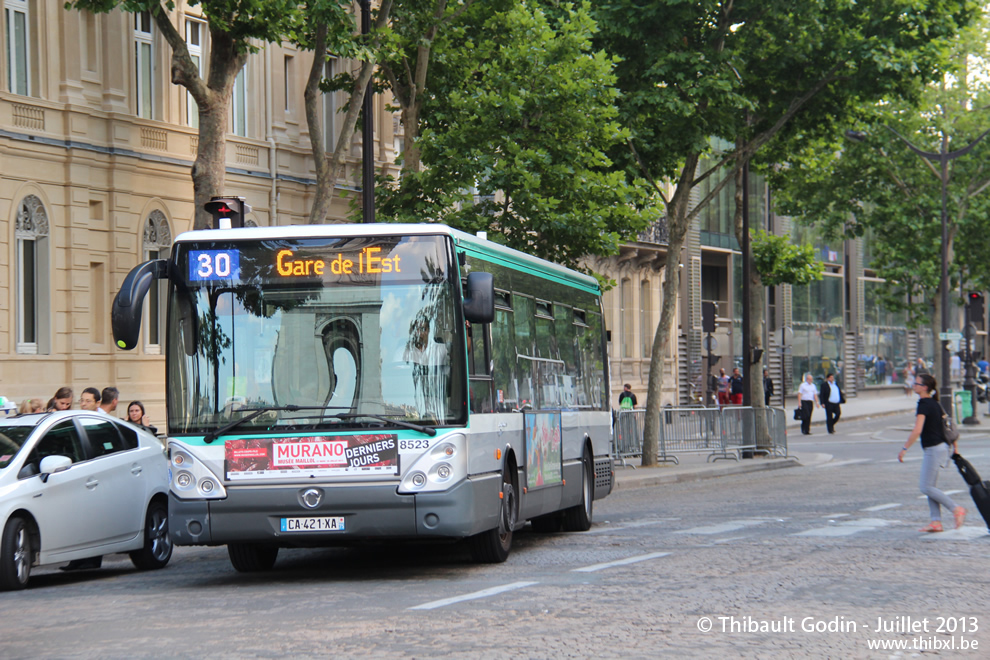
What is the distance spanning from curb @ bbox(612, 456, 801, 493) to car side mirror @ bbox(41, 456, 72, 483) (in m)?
11.1

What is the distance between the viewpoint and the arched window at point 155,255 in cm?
2628

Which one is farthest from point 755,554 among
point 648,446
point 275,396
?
point 648,446

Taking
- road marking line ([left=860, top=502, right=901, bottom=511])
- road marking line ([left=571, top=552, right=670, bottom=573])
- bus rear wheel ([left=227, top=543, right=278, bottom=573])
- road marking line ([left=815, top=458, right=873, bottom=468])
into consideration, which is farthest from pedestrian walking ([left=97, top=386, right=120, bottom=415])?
road marking line ([left=815, top=458, right=873, bottom=468])

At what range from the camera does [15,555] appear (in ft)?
37.6

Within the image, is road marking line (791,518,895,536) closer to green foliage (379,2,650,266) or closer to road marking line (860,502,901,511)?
road marking line (860,502,901,511)

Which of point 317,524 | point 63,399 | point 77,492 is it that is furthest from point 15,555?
point 63,399

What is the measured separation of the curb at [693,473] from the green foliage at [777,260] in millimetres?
4927

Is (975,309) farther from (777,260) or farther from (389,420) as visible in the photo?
(389,420)

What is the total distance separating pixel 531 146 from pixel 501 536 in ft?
33.5

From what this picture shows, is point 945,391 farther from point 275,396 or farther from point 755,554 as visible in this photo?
point 275,396

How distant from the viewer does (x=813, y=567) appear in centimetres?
1158

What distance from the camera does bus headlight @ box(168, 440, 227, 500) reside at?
11203 millimetres

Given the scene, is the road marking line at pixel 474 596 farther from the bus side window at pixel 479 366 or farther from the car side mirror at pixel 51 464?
the car side mirror at pixel 51 464

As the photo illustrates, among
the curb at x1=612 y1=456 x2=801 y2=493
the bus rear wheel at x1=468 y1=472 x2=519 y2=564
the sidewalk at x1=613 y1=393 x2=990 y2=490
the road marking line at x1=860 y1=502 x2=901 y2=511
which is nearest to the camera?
the bus rear wheel at x1=468 y1=472 x2=519 y2=564
